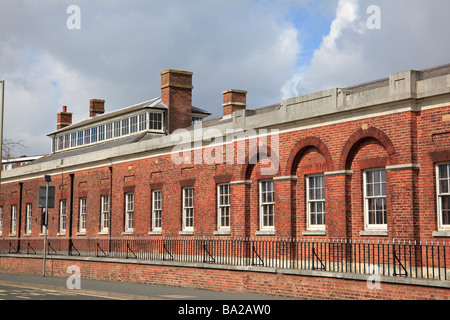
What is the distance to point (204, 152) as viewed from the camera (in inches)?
1019

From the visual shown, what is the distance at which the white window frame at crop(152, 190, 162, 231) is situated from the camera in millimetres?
29075

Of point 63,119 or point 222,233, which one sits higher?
point 63,119

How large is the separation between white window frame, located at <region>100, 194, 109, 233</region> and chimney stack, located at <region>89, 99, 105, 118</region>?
15.9 metres

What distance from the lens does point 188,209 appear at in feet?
89.5

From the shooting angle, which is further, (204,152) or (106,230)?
(106,230)

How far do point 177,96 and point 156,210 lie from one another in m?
10.9

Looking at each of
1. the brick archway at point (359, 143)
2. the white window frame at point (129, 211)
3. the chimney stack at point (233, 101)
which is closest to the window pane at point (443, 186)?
the brick archway at point (359, 143)

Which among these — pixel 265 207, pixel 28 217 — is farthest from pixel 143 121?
pixel 265 207

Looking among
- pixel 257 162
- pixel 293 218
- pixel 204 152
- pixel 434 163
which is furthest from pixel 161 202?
pixel 434 163

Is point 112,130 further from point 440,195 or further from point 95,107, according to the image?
point 440,195

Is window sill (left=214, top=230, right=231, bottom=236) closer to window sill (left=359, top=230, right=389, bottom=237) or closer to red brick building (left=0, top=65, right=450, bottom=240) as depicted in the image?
red brick building (left=0, top=65, right=450, bottom=240)
